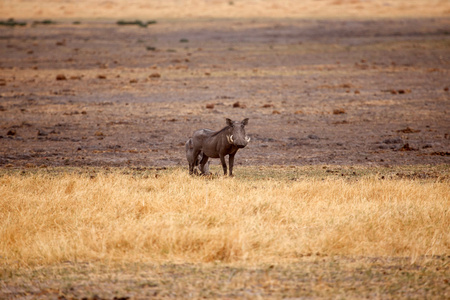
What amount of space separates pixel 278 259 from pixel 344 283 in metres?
0.88

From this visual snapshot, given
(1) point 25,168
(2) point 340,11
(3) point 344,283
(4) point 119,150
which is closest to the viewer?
(3) point 344,283

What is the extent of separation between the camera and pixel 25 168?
1230 centimetres

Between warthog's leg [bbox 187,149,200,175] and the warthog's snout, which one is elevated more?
the warthog's snout

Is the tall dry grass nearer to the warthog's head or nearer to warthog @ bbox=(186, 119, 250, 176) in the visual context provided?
the warthog's head

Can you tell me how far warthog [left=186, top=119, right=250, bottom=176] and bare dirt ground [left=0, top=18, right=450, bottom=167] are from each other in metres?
1.53

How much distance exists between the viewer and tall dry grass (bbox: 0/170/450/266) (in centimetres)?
621

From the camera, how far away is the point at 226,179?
401 inches

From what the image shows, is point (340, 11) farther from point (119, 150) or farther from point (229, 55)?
point (119, 150)

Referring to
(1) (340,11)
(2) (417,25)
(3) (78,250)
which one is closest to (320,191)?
(3) (78,250)

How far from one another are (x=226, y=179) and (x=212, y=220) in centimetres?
298

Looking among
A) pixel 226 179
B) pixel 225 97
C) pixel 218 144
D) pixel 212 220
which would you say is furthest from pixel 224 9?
pixel 212 220

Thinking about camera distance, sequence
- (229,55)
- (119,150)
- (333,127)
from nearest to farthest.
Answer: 1. (119,150)
2. (333,127)
3. (229,55)

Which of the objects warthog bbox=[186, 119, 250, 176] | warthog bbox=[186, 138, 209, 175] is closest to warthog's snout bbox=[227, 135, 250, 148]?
warthog bbox=[186, 119, 250, 176]

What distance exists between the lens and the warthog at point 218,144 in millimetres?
10383
